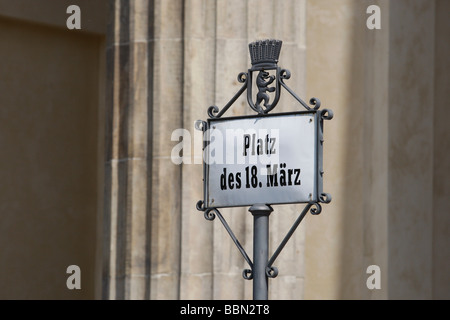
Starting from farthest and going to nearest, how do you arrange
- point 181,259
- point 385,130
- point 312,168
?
point 385,130 < point 181,259 < point 312,168

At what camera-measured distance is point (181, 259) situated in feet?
29.1

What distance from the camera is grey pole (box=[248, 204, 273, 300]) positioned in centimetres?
582

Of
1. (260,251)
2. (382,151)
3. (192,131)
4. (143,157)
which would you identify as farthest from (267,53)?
(382,151)

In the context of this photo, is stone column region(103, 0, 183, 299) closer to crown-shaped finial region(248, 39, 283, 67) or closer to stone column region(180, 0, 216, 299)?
stone column region(180, 0, 216, 299)

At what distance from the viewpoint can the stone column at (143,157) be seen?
8938 mm

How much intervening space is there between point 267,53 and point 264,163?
525mm

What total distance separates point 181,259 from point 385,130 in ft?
6.59

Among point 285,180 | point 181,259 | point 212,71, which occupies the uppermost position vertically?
point 212,71

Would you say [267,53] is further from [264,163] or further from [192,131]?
[192,131]

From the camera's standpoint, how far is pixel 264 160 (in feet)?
19.4

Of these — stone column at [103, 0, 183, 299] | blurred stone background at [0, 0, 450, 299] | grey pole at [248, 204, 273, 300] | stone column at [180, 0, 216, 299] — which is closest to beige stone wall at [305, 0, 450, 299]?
blurred stone background at [0, 0, 450, 299]

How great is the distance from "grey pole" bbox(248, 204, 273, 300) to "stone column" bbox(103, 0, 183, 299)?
309 cm
